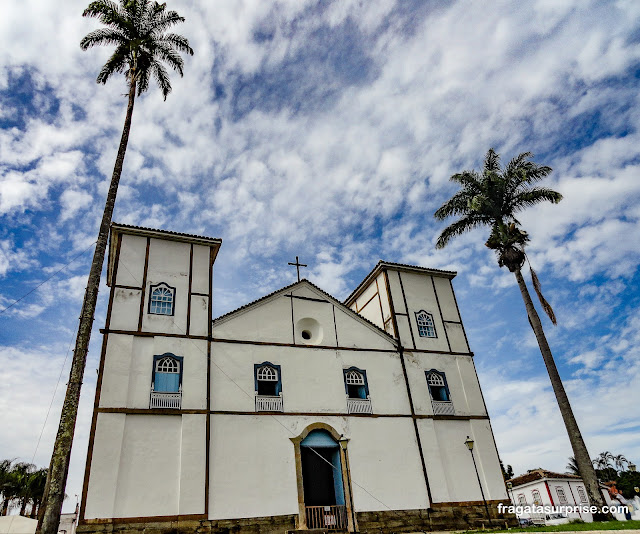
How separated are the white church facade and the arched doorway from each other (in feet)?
0.18

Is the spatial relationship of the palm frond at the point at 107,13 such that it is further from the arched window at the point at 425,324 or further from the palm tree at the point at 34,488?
the palm tree at the point at 34,488

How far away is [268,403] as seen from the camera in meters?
17.6

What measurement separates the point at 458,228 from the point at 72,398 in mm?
19633

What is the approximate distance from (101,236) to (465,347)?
1740 centimetres

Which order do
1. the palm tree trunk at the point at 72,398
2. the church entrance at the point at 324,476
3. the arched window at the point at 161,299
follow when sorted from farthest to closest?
the arched window at the point at 161,299 < the church entrance at the point at 324,476 < the palm tree trunk at the point at 72,398

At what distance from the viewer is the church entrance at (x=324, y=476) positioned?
1667 centimetres

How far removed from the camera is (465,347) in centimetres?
2258

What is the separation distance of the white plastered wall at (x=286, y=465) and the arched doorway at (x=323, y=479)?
0.28 metres

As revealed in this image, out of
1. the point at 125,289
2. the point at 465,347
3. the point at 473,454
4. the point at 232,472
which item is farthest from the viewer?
the point at 465,347

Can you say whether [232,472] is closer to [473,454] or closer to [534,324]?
[473,454]

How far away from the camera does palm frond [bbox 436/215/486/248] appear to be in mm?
24000

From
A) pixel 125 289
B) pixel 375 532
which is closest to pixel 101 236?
pixel 125 289

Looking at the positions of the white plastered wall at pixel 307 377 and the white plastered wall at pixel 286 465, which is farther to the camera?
the white plastered wall at pixel 307 377

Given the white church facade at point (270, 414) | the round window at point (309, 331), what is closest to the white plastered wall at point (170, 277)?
the white church facade at point (270, 414)
